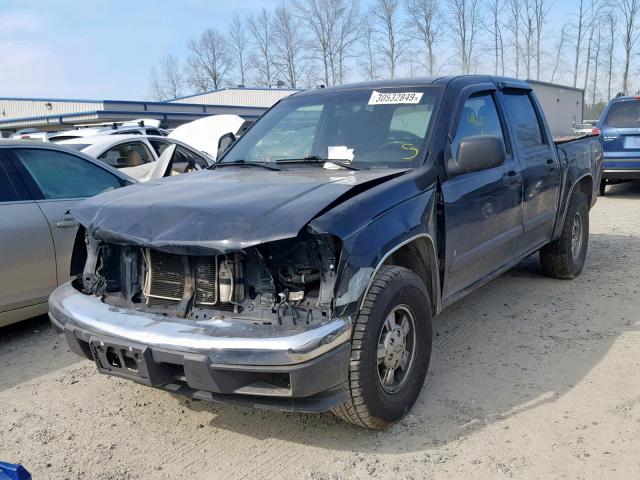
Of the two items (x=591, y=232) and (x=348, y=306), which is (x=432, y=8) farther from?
(x=348, y=306)

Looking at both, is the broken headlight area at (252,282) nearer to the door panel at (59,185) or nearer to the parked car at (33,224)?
the parked car at (33,224)

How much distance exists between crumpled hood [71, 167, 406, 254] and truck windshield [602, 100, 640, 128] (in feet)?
31.4

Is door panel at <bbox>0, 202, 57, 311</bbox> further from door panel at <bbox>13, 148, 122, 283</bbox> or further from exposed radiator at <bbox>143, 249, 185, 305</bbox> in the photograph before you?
exposed radiator at <bbox>143, 249, 185, 305</bbox>

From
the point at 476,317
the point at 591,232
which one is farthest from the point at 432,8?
the point at 476,317

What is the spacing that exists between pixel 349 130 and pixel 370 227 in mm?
1352

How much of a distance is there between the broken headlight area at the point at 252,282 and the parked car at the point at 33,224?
1.83 metres

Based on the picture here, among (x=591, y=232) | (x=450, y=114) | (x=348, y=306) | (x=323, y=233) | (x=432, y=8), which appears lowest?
(x=591, y=232)

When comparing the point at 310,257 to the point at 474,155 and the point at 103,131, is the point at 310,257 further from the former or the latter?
the point at 103,131

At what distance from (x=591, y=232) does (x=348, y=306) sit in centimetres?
669

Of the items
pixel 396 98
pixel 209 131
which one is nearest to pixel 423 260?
pixel 396 98

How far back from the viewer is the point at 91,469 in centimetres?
294

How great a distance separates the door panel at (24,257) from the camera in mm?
4328

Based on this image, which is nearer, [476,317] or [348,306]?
[348,306]

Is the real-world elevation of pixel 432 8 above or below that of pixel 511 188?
above
